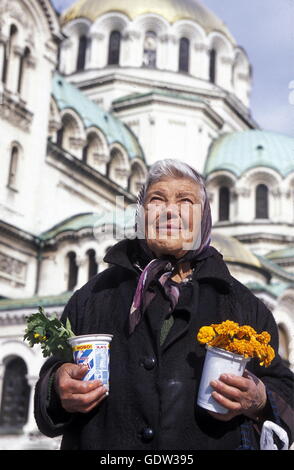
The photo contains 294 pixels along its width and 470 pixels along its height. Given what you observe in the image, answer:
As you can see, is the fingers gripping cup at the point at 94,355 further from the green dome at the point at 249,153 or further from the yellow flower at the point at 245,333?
the green dome at the point at 249,153

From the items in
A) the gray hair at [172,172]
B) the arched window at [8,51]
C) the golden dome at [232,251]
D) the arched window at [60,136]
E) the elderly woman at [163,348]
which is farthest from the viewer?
the arched window at [60,136]

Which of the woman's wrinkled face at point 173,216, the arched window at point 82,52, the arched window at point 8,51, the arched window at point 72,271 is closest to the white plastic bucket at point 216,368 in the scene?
the woman's wrinkled face at point 173,216

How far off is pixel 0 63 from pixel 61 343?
16472 millimetres

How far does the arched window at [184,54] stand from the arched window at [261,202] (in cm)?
613

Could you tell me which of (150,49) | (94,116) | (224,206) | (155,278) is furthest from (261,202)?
(155,278)

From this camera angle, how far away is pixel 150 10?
29125 mm

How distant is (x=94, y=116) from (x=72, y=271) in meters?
7.89

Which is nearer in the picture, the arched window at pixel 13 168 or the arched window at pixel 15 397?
the arched window at pixel 15 397

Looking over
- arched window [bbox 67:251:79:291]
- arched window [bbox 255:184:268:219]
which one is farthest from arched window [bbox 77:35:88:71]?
arched window [bbox 67:251:79:291]

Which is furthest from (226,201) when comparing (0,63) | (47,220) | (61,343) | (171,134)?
(61,343)

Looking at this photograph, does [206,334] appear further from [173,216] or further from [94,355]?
[173,216]

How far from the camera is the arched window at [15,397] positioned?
1548 cm

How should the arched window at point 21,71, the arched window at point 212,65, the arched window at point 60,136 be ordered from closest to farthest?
the arched window at point 21,71 → the arched window at point 60,136 → the arched window at point 212,65
